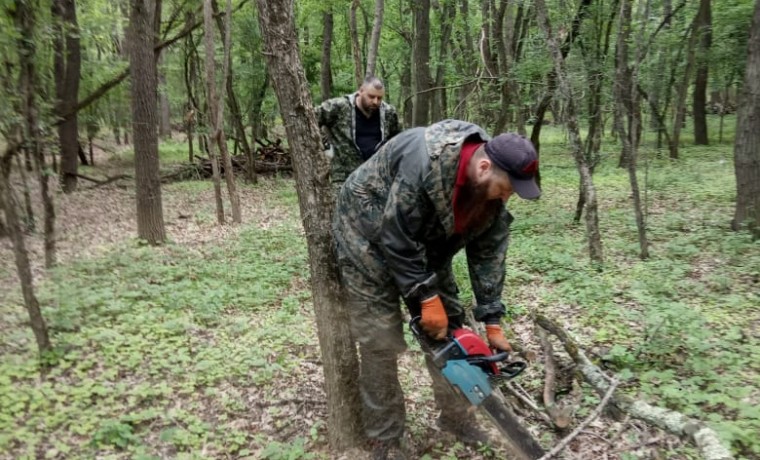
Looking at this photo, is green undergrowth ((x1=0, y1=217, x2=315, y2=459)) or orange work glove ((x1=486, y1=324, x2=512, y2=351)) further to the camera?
green undergrowth ((x1=0, y1=217, x2=315, y2=459))

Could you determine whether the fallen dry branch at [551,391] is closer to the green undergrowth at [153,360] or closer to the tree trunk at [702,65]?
the green undergrowth at [153,360]

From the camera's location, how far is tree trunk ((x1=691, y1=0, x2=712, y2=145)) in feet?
44.6

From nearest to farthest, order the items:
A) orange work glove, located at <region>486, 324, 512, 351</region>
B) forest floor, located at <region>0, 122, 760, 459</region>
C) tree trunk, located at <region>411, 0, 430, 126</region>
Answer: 1. orange work glove, located at <region>486, 324, 512, 351</region>
2. forest floor, located at <region>0, 122, 760, 459</region>
3. tree trunk, located at <region>411, 0, 430, 126</region>

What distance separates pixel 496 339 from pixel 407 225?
933 millimetres

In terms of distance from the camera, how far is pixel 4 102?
5711mm

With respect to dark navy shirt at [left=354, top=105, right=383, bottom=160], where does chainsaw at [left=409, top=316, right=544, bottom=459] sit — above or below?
below

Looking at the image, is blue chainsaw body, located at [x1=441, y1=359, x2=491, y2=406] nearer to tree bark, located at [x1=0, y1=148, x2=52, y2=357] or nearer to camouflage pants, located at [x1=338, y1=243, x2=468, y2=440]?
camouflage pants, located at [x1=338, y1=243, x2=468, y2=440]

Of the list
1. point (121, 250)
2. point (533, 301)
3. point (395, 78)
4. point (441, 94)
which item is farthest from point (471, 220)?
point (395, 78)

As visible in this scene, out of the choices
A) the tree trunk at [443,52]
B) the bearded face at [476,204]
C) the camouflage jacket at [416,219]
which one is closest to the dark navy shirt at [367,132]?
the camouflage jacket at [416,219]

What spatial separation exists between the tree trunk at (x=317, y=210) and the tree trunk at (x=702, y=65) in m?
13.8

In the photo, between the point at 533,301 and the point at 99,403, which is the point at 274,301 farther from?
the point at 533,301

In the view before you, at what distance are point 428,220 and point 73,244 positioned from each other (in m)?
7.82

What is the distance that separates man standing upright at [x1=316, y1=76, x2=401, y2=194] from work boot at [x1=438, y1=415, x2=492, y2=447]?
2.73 meters

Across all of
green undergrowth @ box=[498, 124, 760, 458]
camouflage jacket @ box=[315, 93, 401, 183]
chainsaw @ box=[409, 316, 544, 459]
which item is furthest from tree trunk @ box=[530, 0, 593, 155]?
chainsaw @ box=[409, 316, 544, 459]
